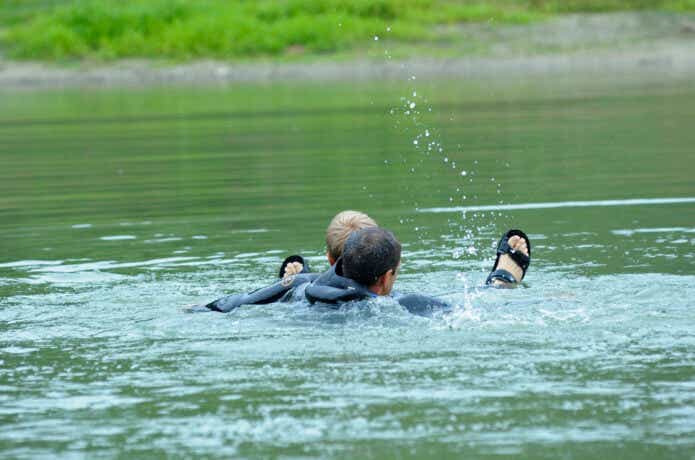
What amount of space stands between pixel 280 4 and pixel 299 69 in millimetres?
6132

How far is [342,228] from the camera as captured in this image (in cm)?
824

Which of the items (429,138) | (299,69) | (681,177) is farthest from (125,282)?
(299,69)

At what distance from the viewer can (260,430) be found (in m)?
5.63

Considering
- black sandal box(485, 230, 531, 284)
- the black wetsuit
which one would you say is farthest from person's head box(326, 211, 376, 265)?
black sandal box(485, 230, 531, 284)

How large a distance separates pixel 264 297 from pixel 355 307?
0.74 metres

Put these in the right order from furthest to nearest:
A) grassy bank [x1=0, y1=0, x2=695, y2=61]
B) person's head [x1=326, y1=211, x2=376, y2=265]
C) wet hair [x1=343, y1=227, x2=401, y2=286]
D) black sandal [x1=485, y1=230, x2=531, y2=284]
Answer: grassy bank [x1=0, y1=0, x2=695, y2=61], black sandal [x1=485, y1=230, x2=531, y2=284], person's head [x1=326, y1=211, x2=376, y2=265], wet hair [x1=343, y1=227, x2=401, y2=286]

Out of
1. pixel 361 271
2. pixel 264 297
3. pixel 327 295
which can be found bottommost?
pixel 264 297

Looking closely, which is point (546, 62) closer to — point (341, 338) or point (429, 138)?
point (429, 138)

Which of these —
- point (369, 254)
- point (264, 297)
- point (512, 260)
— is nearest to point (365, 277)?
point (369, 254)

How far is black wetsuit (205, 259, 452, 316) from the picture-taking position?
7758mm

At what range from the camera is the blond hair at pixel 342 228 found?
8.20 m

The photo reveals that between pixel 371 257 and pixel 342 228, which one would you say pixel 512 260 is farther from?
pixel 371 257

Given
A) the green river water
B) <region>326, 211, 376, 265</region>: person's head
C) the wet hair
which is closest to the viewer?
the green river water

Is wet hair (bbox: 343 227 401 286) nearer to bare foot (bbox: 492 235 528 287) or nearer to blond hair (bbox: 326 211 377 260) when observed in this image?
blond hair (bbox: 326 211 377 260)
